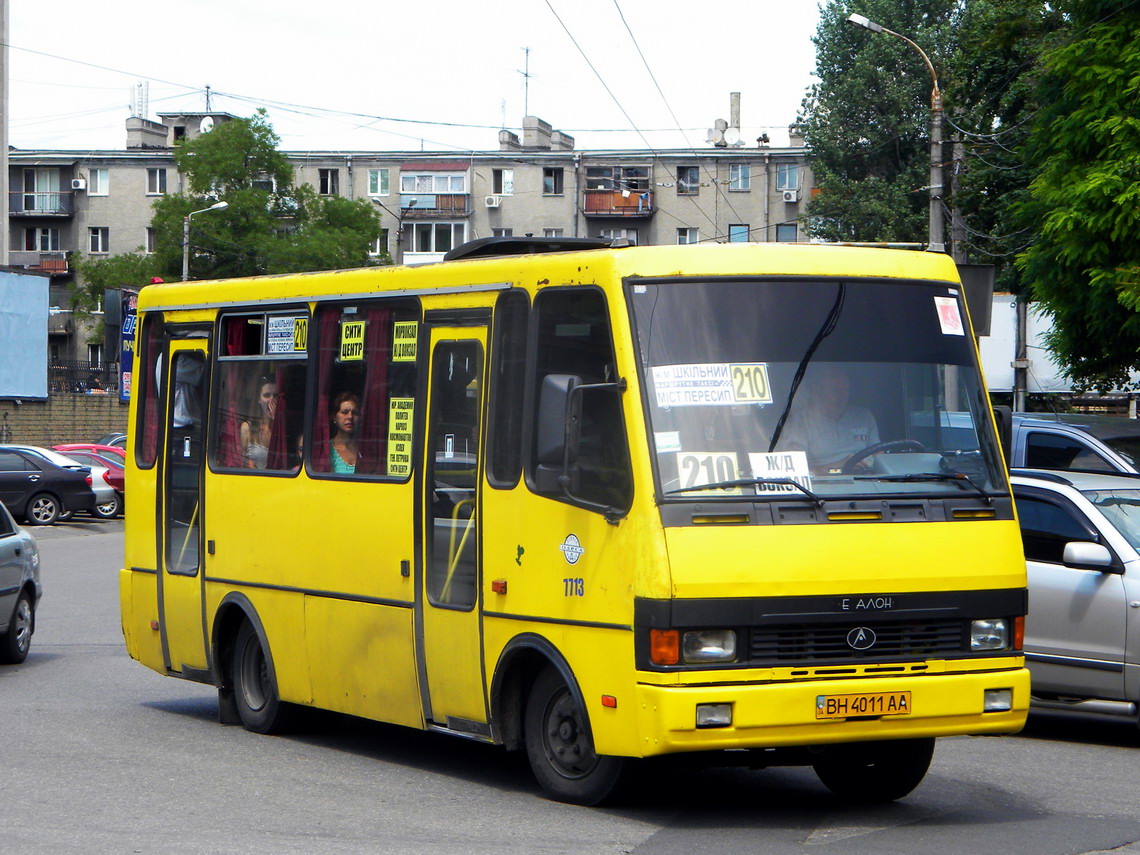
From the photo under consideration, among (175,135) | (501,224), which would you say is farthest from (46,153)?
(501,224)

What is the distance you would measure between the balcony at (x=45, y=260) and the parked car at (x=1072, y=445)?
3003 inches

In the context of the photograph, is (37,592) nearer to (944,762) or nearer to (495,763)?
(495,763)

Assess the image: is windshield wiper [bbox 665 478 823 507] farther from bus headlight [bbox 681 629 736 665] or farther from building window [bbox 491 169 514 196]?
building window [bbox 491 169 514 196]

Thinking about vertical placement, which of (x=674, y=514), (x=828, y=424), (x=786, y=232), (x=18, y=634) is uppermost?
(x=786, y=232)

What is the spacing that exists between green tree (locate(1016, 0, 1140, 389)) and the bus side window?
1286cm

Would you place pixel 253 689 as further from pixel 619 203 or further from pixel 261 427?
pixel 619 203

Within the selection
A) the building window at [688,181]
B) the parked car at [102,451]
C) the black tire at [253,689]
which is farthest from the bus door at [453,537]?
the building window at [688,181]

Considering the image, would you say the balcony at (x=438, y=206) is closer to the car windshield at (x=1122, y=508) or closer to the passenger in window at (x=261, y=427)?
the passenger in window at (x=261, y=427)

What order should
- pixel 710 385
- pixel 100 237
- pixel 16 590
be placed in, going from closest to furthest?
pixel 710 385 → pixel 16 590 → pixel 100 237

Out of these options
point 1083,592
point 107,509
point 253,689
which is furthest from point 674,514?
point 107,509

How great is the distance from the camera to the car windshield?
10508mm

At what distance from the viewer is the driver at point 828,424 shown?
24.1 ft

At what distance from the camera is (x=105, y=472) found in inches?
1446

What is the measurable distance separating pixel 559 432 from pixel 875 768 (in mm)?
2325
